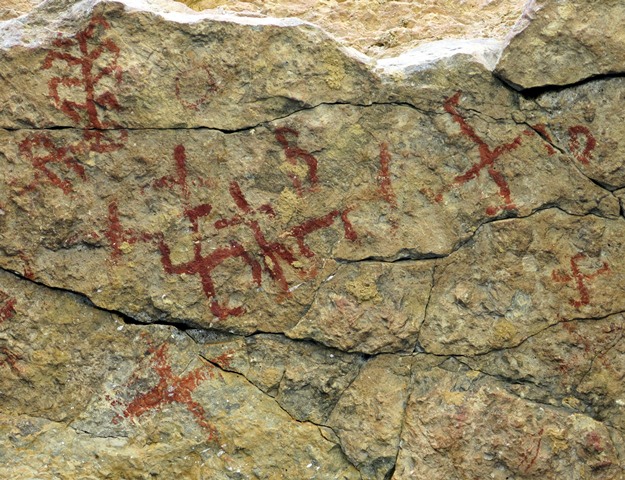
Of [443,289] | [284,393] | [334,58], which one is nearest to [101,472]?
[284,393]

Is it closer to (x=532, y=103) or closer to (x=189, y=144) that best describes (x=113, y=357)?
(x=189, y=144)

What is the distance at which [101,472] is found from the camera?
3.35m

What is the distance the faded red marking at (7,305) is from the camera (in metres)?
3.35

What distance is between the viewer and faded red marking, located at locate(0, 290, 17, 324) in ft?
11.0

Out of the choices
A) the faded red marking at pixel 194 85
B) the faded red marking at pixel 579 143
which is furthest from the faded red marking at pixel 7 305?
the faded red marking at pixel 579 143

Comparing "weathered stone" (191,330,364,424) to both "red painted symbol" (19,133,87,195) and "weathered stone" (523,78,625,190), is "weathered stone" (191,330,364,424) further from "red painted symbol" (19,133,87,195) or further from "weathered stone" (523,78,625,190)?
"weathered stone" (523,78,625,190)

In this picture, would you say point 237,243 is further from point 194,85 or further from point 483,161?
point 483,161

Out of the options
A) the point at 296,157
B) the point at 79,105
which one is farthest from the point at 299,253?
the point at 79,105

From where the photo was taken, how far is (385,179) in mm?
3328

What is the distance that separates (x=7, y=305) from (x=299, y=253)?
0.98m

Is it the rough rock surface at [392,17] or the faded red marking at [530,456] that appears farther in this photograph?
the rough rock surface at [392,17]

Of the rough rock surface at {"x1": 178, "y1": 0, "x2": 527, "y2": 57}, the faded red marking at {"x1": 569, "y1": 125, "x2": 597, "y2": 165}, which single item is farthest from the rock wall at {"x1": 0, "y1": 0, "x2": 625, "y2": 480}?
the rough rock surface at {"x1": 178, "y1": 0, "x2": 527, "y2": 57}

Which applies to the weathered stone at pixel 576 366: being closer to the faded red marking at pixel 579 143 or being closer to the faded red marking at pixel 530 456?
the faded red marking at pixel 530 456

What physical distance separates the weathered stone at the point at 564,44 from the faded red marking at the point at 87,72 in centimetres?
124
